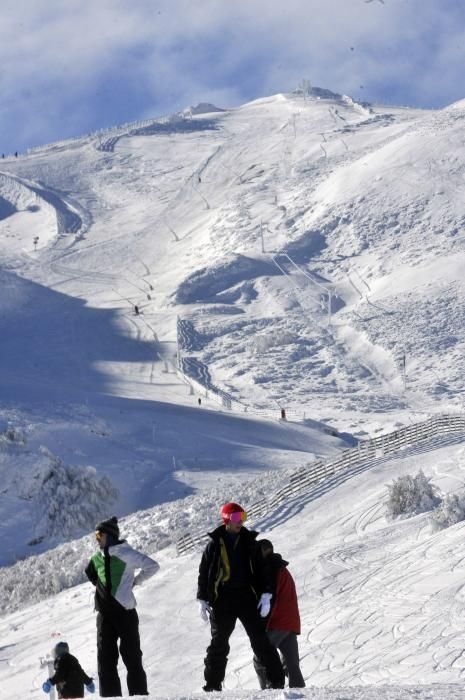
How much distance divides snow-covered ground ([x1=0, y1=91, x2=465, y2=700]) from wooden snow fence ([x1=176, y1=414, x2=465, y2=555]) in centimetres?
80

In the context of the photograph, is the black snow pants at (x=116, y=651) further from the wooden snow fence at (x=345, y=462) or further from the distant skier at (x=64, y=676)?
the wooden snow fence at (x=345, y=462)

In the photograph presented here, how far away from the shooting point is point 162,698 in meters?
7.28

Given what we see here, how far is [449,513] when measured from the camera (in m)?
19.2

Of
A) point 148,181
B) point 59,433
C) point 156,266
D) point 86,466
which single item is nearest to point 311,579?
point 86,466

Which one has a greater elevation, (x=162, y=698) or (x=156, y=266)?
(x=156, y=266)

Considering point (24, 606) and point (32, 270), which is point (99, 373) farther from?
point (24, 606)

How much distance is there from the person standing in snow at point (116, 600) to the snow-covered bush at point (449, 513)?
1069 centimetres

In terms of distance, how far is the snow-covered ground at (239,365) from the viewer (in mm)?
16062

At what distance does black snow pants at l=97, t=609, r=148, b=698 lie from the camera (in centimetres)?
922

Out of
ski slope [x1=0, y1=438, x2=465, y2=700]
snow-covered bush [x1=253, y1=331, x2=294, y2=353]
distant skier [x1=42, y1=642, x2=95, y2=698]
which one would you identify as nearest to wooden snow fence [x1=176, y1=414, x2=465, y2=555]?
ski slope [x1=0, y1=438, x2=465, y2=700]

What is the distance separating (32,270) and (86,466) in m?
59.5

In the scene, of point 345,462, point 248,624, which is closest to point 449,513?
Answer: point 345,462

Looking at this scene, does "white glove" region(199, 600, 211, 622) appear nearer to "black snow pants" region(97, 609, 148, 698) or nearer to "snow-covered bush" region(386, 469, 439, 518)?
"black snow pants" region(97, 609, 148, 698)

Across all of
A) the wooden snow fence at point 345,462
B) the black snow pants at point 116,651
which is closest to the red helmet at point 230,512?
the black snow pants at point 116,651
